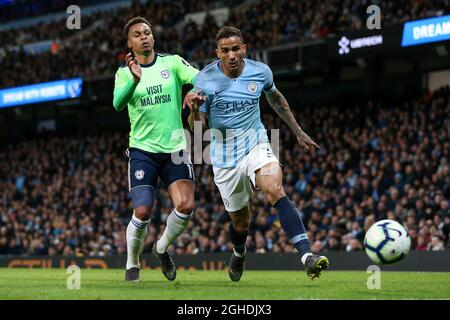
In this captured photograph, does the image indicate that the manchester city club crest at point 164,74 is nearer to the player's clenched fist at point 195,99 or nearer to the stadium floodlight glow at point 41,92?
the player's clenched fist at point 195,99

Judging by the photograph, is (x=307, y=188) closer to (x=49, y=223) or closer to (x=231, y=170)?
(x=49, y=223)

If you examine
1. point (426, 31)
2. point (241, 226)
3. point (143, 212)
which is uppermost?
point (426, 31)

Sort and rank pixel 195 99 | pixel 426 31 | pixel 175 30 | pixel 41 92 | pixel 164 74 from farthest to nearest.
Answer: pixel 175 30 < pixel 41 92 < pixel 426 31 < pixel 164 74 < pixel 195 99

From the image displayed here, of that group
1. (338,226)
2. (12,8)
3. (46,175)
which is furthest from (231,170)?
(12,8)

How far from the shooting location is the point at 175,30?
3053cm

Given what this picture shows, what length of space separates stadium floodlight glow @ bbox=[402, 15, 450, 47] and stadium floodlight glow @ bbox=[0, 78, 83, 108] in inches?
484

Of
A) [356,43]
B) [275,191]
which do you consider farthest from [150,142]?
[356,43]

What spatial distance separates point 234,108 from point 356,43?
1507cm

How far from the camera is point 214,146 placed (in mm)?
Answer: 9398

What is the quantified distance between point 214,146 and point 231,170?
359 mm

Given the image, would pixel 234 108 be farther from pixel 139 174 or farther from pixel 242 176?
pixel 139 174

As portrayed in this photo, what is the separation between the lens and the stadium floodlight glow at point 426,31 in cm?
2109

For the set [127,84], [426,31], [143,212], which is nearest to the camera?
[127,84]

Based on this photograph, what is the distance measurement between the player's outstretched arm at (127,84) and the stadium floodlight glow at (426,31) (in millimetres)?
13615
